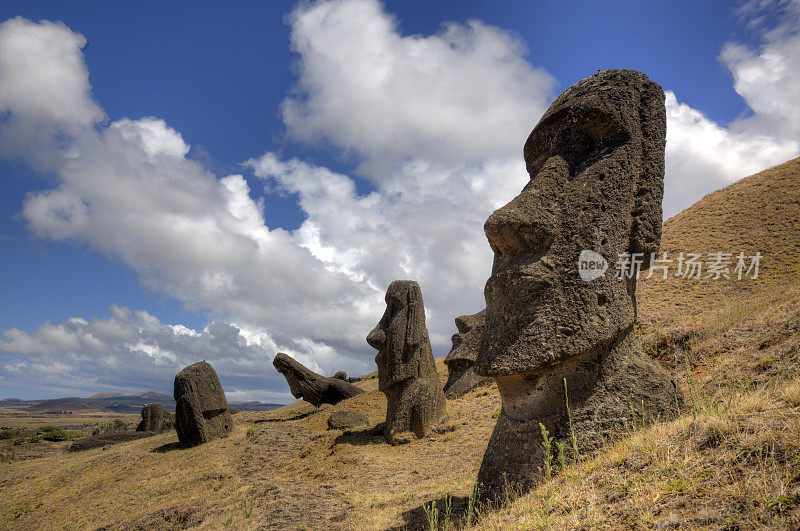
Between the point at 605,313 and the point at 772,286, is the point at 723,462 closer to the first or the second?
the point at 605,313

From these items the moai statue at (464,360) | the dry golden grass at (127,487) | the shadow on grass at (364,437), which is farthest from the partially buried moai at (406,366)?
the dry golden grass at (127,487)

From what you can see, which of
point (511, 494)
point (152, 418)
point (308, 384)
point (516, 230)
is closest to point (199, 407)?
point (308, 384)

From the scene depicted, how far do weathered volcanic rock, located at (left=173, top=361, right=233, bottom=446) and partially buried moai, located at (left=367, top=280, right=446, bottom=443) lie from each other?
6.24 metres

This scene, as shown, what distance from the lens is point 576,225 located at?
195 inches

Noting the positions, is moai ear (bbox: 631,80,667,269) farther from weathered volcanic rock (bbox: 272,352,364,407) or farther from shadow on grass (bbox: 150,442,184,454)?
weathered volcanic rock (bbox: 272,352,364,407)

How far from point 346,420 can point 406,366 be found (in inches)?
139

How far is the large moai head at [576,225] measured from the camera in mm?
4656

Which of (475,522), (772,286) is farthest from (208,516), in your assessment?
(772,286)

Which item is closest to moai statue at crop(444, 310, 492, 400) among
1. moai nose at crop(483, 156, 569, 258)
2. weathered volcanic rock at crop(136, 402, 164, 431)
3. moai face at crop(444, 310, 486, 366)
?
moai face at crop(444, 310, 486, 366)

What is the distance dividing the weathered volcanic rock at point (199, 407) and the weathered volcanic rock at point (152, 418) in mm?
10343

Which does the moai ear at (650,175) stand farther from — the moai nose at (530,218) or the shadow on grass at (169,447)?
the shadow on grass at (169,447)

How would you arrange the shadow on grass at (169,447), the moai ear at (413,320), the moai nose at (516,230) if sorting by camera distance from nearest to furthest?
the moai nose at (516,230), the moai ear at (413,320), the shadow on grass at (169,447)

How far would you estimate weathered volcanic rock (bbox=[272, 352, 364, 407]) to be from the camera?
720 inches

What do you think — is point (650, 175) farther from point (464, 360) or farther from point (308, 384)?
point (308, 384)
